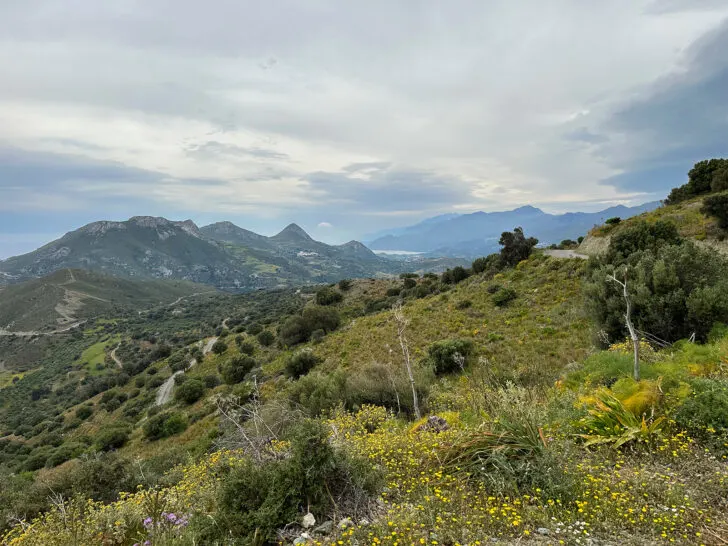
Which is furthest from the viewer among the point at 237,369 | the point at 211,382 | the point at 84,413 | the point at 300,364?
the point at 84,413

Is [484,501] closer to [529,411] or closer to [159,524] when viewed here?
[529,411]

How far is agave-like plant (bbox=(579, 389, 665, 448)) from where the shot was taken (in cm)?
467

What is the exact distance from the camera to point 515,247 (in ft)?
106

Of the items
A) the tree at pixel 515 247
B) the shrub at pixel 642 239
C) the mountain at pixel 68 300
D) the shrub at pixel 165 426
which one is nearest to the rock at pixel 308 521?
the shrub at pixel 642 239

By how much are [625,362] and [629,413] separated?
3.36 metres

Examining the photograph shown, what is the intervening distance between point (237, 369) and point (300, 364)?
34.5ft

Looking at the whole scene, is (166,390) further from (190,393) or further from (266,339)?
(266,339)

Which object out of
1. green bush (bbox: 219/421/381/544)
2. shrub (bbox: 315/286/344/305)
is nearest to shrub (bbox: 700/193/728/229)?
green bush (bbox: 219/421/381/544)

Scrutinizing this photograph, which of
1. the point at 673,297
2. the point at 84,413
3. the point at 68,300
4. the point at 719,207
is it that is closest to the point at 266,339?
the point at 84,413

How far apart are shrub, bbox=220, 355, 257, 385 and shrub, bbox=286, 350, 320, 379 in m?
8.68

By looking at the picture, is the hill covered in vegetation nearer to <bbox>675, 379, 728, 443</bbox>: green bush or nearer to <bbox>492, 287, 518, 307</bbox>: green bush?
<bbox>675, 379, 728, 443</bbox>: green bush

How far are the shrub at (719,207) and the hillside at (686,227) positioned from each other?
36 centimetres

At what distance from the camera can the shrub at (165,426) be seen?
20656 millimetres

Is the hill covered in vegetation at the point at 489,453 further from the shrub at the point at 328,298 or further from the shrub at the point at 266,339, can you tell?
the shrub at the point at 328,298
